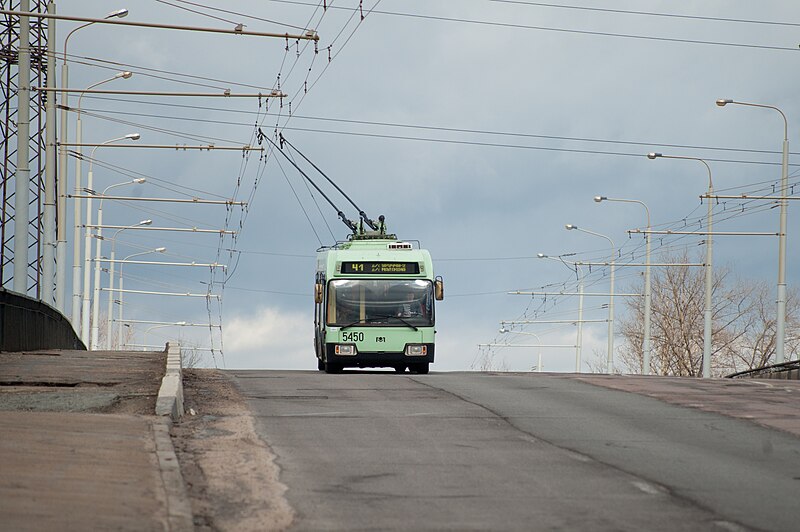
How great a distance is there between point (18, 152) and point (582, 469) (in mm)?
22568

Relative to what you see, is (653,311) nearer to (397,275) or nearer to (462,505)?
(397,275)

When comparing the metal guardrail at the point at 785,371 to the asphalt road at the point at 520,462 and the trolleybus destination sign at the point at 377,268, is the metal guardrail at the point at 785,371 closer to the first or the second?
the trolleybus destination sign at the point at 377,268

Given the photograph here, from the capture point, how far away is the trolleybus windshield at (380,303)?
32.2 meters

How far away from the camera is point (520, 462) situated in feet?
40.4

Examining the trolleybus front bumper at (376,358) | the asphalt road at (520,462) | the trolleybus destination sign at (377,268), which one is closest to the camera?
the asphalt road at (520,462)

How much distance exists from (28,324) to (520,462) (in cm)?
2118

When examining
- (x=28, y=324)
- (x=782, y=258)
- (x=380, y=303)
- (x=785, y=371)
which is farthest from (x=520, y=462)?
(x=782, y=258)

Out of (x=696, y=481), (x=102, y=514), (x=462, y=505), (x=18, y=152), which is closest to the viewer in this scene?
(x=102, y=514)

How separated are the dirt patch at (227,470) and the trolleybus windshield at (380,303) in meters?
14.3

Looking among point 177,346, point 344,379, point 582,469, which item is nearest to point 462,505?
point 582,469

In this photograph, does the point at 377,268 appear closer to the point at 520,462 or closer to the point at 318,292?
the point at 318,292

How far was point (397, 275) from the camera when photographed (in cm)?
3269

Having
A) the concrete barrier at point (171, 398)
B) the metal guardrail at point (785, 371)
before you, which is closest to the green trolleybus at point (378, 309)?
the metal guardrail at point (785, 371)

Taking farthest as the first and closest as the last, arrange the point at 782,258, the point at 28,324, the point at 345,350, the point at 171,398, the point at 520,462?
the point at 782,258 < the point at 345,350 < the point at 28,324 < the point at 171,398 < the point at 520,462
